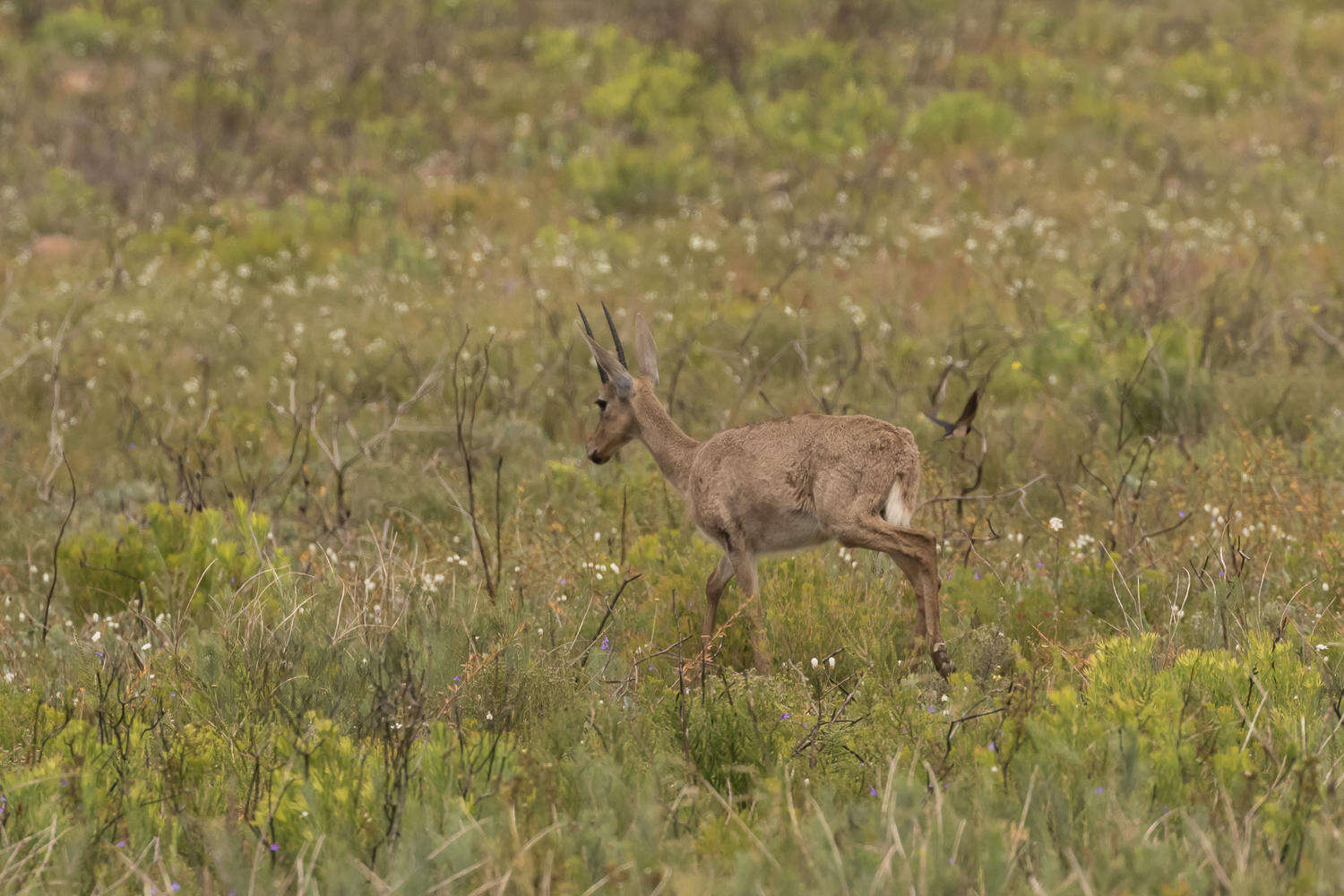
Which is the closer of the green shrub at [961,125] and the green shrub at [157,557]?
the green shrub at [157,557]

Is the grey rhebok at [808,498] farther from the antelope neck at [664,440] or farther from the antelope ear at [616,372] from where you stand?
the antelope neck at [664,440]

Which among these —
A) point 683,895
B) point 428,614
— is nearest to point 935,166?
point 428,614

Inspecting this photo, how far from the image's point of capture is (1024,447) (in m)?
7.98

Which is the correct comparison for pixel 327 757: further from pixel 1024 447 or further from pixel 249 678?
pixel 1024 447

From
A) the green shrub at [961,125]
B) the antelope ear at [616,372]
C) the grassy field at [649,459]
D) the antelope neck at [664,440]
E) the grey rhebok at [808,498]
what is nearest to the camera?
the grassy field at [649,459]

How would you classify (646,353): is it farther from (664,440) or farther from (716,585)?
(716,585)

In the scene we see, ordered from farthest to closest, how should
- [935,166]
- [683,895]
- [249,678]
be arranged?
[935,166]
[249,678]
[683,895]

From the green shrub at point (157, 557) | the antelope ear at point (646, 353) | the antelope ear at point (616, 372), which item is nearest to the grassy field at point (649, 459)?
the green shrub at point (157, 557)

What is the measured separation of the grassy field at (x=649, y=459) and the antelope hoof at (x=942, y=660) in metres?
0.17

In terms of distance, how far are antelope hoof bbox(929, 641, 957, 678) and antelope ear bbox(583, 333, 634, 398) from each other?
1.77m

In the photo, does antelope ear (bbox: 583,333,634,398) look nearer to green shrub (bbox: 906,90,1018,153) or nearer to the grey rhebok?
the grey rhebok

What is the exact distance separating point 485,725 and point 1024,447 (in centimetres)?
445

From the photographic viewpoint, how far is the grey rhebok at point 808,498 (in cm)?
521

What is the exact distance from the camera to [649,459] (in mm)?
7867
